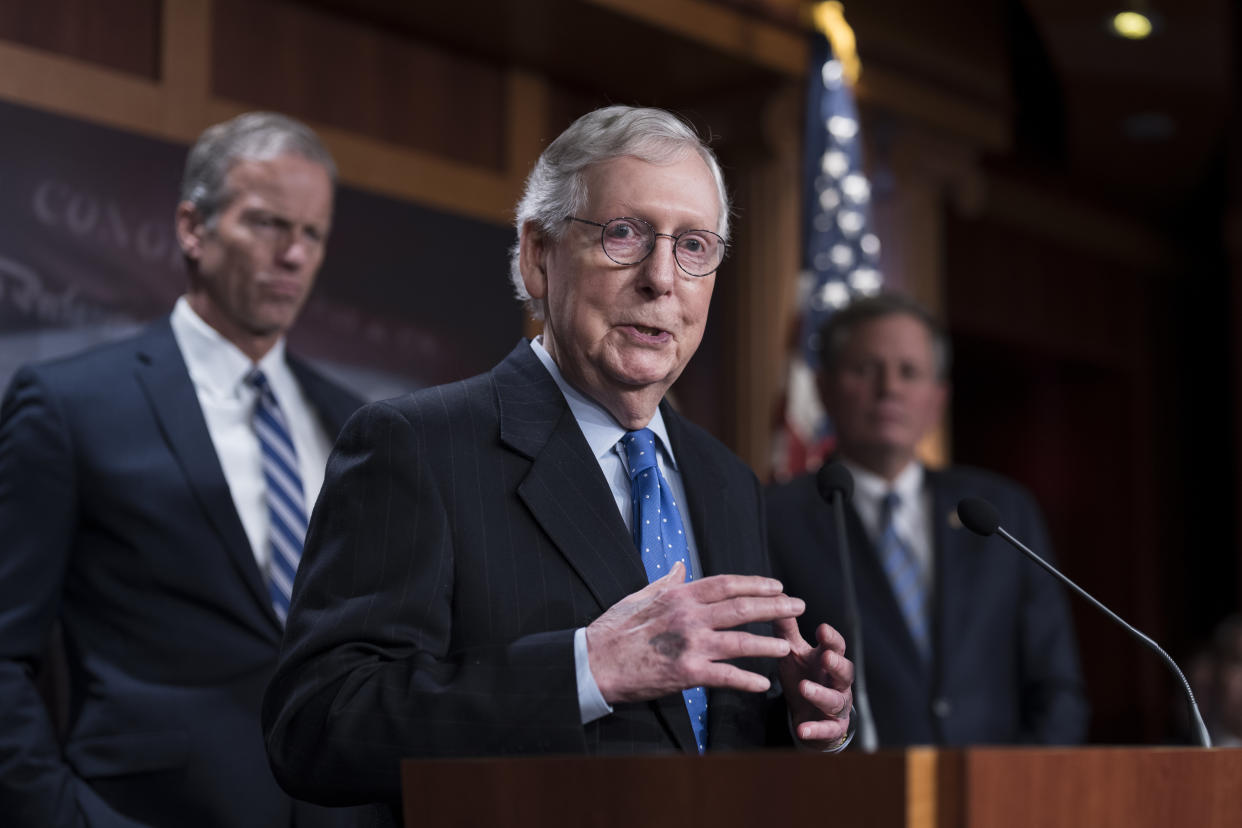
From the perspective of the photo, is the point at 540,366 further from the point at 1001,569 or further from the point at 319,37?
the point at 319,37

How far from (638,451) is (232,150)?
144 cm

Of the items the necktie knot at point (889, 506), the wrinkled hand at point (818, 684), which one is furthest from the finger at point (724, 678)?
the necktie knot at point (889, 506)

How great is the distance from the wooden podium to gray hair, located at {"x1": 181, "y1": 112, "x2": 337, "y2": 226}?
1.79 m

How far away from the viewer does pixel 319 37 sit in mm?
4879

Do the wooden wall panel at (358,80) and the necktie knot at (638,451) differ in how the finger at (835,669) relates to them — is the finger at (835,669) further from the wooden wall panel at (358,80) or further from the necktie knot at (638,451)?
the wooden wall panel at (358,80)

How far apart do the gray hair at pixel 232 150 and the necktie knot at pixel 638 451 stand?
4.44 ft

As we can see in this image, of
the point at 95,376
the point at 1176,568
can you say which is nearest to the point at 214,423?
the point at 95,376

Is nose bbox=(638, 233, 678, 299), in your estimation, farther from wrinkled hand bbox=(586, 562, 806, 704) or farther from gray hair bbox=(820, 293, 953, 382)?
gray hair bbox=(820, 293, 953, 382)

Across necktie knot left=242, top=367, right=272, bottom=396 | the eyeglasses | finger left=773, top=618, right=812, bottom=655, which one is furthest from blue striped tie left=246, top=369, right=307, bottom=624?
finger left=773, top=618, right=812, bottom=655

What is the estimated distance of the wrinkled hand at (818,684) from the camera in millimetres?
1863

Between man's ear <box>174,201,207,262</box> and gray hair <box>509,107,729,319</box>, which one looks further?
man's ear <box>174,201,207,262</box>

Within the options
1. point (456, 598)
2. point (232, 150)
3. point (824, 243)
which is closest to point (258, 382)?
point (232, 150)

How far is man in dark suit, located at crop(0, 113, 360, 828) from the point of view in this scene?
2637 millimetres

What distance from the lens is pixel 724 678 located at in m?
1.63
